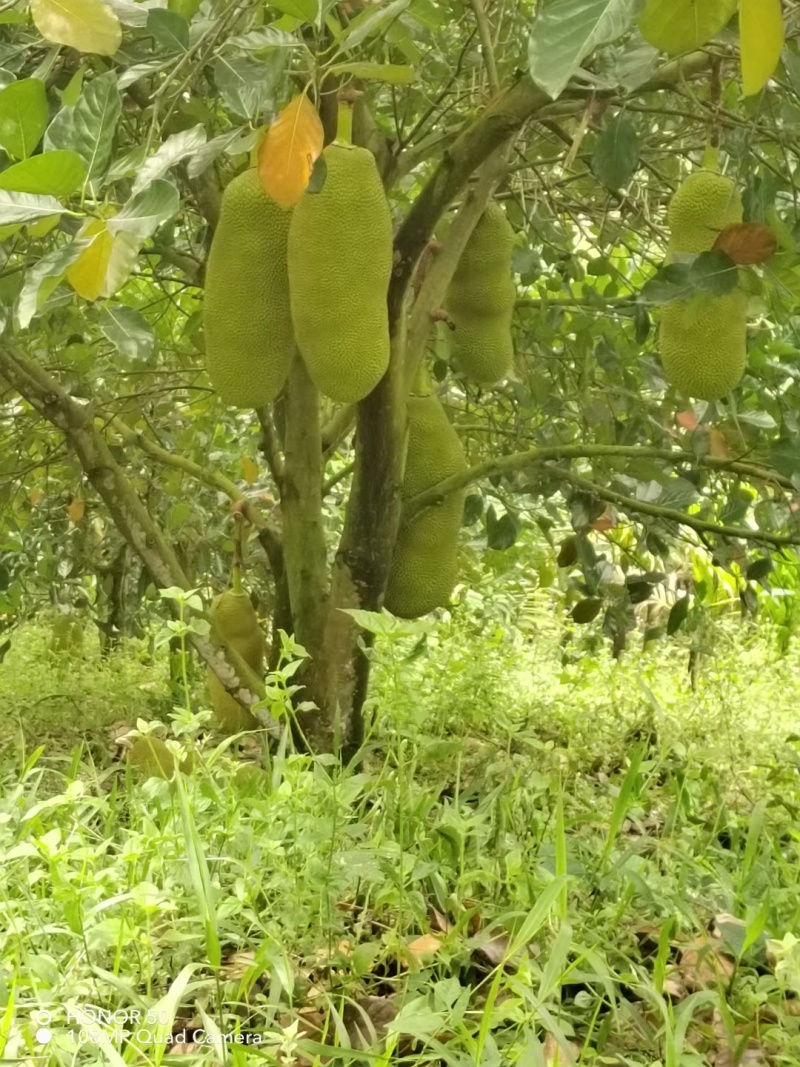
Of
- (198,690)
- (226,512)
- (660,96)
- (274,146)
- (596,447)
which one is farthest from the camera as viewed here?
(226,512)

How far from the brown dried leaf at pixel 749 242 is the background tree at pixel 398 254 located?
0.5 inches

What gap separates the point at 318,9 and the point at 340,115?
1.77ft

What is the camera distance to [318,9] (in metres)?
0.71

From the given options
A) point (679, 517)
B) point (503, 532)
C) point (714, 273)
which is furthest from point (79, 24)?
point (503, 532)

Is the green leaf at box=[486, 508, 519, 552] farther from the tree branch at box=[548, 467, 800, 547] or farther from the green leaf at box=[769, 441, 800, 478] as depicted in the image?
the green leaf at box=[769, 441, 800, 478]

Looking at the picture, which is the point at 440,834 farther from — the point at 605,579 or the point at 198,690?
the point at 198,690

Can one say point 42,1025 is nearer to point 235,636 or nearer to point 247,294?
point 247,294

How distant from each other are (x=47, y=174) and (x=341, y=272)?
0.61 m

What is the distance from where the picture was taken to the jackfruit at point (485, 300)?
64.9 inches

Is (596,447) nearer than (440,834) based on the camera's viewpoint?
No

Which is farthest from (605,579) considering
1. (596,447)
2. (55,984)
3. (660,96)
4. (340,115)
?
(55,984)

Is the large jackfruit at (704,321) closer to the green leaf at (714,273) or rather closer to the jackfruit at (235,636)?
the green leaf at (714,273)

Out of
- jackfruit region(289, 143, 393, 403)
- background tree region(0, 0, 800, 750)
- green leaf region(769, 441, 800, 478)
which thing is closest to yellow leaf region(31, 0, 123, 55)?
background tree region(0, 0, 800, 750)

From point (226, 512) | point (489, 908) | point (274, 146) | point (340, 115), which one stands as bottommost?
point (489, 908)
